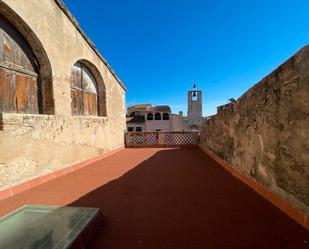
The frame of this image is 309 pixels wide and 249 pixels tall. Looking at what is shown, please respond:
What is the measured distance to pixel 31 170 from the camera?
3344 millimetres

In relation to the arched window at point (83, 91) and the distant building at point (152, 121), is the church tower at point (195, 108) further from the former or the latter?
the arched window at point (83, 91)

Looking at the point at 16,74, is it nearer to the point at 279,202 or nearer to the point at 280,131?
the point at 280,131

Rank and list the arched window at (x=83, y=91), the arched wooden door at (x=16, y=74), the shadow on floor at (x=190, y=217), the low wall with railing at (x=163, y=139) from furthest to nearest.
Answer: the low wall with railing at (x=163, y=139) < the arched window at (x=83, y=91) < the arched wooden door at (x=16, y=74) < the shadow on floor at (x=190, y=217)

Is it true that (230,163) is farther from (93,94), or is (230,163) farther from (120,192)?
(93,94)

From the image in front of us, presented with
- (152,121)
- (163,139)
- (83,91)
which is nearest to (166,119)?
(152,121)

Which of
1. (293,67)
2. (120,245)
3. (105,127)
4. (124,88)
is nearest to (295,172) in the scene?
(293,67)

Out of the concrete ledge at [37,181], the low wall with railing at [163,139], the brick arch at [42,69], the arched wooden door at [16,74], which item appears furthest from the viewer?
→ the low wall with railing at [163,139]

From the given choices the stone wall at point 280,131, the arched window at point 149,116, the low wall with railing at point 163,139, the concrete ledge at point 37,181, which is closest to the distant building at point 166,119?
the arched window at point 149,116

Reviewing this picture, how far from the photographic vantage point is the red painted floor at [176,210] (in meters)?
1.63

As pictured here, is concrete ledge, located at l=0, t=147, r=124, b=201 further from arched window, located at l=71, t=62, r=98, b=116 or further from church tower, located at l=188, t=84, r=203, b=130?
church tower, located at l=188, t=84, r=203, b=130

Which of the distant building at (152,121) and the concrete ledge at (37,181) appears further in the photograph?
the distant building at (152,121)

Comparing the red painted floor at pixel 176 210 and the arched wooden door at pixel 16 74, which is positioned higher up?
the arched wooden door at pixel 16 74

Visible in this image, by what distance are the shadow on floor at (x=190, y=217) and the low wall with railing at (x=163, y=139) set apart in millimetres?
5789

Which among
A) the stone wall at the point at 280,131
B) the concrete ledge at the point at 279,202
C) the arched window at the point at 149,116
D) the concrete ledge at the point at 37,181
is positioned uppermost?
the arched window at the point at 149,116
